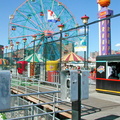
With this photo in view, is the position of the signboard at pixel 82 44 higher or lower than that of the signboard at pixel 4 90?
higher

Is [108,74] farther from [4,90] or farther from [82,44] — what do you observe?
[4,90]

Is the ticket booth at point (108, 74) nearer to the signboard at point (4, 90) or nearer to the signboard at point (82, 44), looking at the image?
the signboard at point (82, 44)

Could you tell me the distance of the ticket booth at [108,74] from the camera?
33.6 ft

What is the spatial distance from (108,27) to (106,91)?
24.8 m

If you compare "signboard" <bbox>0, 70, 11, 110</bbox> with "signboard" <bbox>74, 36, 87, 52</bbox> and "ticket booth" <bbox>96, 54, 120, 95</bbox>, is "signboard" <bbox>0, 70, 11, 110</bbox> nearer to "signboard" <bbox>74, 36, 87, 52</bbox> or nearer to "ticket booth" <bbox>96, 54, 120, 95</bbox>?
"ticket booth" <bbox>96, 54, 120, 95</bbox>

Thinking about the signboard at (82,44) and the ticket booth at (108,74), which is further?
the signboard at (82,44)

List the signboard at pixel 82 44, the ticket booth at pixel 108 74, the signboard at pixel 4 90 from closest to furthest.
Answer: the signboard at pixel 4 90
the ticket booth at pixel 108 74
the signboard at pixel 82 44

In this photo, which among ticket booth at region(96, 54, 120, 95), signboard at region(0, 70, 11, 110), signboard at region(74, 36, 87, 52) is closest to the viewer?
signboard at region(0, 70, 11, 110)

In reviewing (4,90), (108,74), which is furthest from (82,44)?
(4,90)

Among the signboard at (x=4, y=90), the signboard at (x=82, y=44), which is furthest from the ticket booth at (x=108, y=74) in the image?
the signboard at (x=4, y=90)

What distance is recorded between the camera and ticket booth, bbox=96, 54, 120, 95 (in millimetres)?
10234

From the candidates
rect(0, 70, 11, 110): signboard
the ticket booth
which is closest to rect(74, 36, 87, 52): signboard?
the ticket booth

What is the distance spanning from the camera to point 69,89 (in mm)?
4848

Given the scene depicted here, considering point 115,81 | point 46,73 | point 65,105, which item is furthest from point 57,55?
point 65,105
